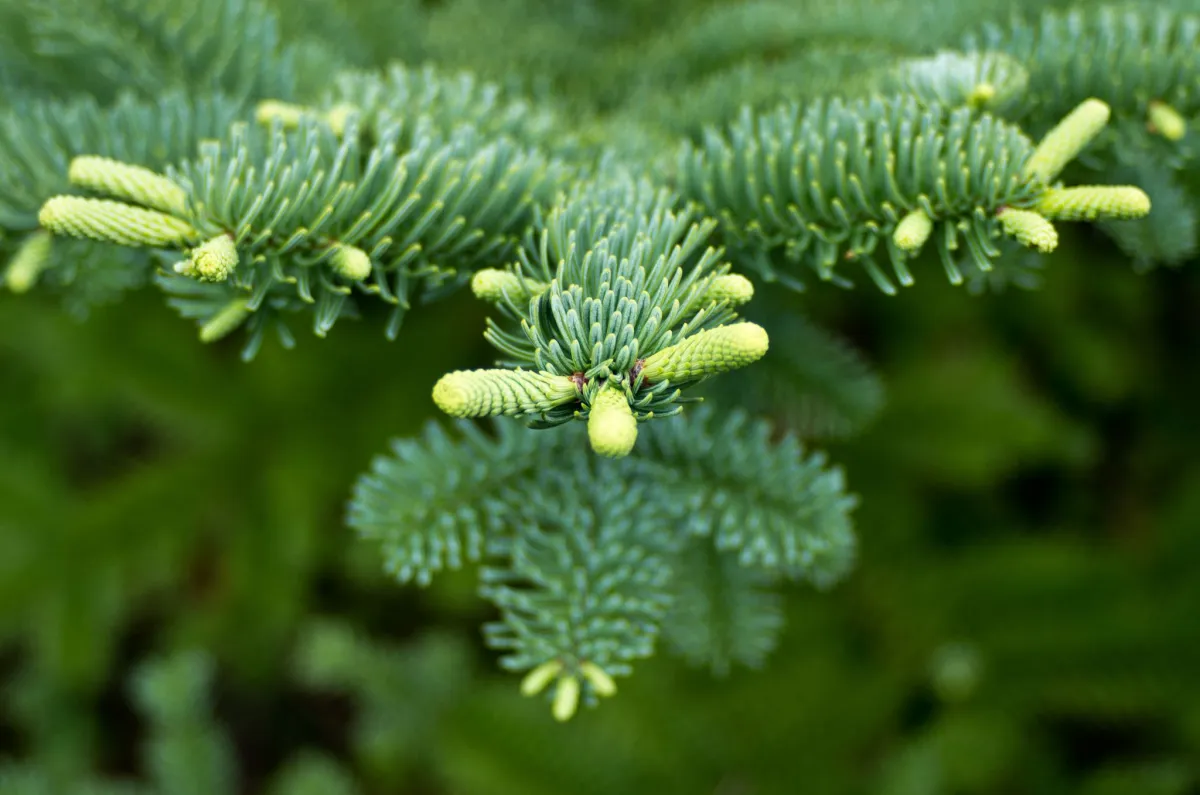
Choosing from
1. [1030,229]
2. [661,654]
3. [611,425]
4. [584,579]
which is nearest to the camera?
[611,425]

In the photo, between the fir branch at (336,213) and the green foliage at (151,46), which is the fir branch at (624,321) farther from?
the green foliage at (151,46)

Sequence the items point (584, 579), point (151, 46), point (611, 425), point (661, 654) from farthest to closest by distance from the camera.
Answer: point (661, 654) < point (151, 46) < point (584, 579) < point (611, 425)

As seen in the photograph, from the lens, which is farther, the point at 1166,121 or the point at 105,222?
the point at 1166,121

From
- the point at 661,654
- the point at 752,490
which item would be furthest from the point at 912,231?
the point at 661,654

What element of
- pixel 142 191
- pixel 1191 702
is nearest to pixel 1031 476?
pixel 1191 702

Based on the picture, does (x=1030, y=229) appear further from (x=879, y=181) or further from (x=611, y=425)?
(x=611, y=425)

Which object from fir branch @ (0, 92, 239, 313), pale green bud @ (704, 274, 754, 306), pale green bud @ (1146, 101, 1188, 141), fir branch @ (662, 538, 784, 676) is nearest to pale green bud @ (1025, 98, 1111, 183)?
pale green bud @ (1146, 101, 1188, 141)

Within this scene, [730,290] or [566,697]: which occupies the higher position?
[730,290]
